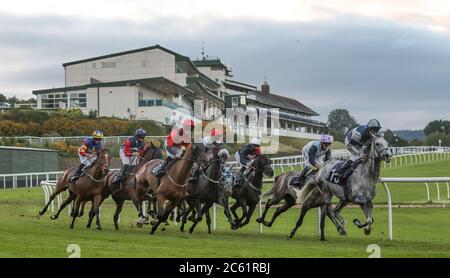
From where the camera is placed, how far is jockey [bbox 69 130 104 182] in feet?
57.8

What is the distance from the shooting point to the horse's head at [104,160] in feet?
55.1

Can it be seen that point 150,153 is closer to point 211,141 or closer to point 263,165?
point 211,141

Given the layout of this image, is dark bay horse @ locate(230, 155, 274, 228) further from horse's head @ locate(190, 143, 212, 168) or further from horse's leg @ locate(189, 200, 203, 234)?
horse's head @ locate(190, 143, 212, 168)

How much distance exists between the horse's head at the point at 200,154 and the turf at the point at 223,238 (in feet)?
4.62

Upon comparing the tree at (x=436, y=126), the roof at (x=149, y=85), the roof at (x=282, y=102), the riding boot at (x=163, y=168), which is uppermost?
the roof at (x=282, y=102)

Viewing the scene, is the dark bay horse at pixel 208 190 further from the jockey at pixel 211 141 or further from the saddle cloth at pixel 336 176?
the saddle cloth at pixel 336 176

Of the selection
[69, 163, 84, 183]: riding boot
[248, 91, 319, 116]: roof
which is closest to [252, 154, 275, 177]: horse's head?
[69, 163, 84, 183]: riding boot

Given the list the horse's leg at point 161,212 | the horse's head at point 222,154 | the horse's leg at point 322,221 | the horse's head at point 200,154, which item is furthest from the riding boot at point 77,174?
the horse's leg at point 322,221

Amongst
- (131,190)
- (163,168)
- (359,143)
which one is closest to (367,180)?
(359,143)

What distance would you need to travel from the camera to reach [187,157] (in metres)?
15.7

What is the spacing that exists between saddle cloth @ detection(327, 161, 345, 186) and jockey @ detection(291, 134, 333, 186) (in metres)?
1.18

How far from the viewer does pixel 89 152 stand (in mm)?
18234
